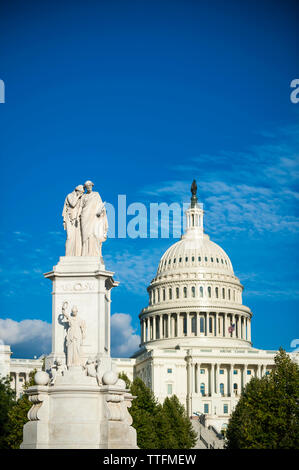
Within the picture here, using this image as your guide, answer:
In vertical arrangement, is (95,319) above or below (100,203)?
below

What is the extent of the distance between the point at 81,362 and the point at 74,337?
996 millimetres

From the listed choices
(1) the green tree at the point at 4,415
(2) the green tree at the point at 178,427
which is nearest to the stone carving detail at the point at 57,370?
(1) the green tree at the point at 4,415

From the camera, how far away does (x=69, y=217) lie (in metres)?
37.0

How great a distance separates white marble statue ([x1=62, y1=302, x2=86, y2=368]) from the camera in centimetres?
3450

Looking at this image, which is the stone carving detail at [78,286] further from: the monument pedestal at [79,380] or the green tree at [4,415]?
the green tree at [4,415]

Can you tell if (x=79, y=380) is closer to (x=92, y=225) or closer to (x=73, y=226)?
(x=92, y=225)

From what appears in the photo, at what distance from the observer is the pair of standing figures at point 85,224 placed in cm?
3650

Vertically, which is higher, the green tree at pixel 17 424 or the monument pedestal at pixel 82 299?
the monument pedestal at pixel 82 299

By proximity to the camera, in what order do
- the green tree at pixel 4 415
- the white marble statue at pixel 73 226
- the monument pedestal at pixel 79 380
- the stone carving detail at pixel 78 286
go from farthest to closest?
the green tree at pixel 4 415
the white marble statue at pixel 73 226
the stone carving detail at pixel 78 286
the monument pedestal at pixel 79 380

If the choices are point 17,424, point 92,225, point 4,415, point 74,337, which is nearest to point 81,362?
point 74,337

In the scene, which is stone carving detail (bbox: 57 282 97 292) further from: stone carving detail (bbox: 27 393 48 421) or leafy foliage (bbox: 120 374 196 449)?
leafy foliage (bbox: 120 374 196 449)

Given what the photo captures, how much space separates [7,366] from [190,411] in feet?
127
